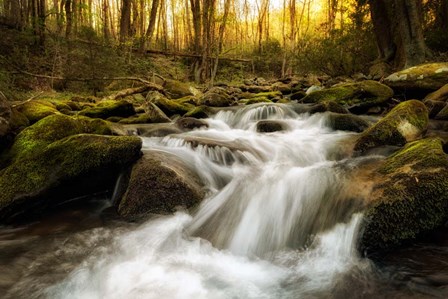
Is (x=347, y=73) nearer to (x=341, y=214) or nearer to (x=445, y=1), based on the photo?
(x=445, y=1)

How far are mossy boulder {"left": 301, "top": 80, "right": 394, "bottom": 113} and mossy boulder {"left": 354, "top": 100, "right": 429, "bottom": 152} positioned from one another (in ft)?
10.8

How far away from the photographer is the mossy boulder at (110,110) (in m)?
9.00

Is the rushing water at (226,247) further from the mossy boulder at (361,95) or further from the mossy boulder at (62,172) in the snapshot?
the mossy boulder at (361,95)

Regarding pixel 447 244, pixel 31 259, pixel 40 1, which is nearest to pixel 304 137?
pixel 447 244

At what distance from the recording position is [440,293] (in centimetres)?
247

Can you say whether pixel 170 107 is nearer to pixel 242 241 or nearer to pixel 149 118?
pixel 149 118

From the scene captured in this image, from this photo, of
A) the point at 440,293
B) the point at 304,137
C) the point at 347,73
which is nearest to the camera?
the point at 440,293

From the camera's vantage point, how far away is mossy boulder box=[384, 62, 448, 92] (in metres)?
8.52

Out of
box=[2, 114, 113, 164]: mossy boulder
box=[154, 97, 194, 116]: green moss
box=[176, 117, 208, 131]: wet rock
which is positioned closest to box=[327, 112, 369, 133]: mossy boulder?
box=[176, 117, 208, 131]: wet rock

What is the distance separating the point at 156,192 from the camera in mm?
4348

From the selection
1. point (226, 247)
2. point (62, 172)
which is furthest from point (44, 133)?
point (226, 247)

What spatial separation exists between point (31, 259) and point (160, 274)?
1.35 m

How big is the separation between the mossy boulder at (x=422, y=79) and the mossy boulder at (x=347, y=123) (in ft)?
7.56

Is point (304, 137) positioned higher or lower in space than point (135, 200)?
higher
